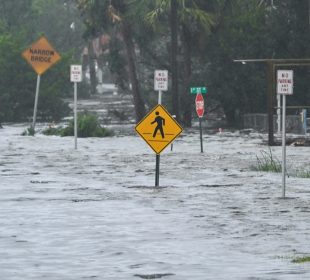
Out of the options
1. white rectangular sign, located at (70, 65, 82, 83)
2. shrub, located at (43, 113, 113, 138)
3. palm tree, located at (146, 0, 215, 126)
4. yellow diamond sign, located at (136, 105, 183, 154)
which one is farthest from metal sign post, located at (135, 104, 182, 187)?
palm tree, located at (146, 0, 215, 126)

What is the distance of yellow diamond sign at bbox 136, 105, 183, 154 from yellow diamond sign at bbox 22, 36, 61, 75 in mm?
27044

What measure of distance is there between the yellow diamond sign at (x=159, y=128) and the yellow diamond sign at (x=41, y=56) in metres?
27.0

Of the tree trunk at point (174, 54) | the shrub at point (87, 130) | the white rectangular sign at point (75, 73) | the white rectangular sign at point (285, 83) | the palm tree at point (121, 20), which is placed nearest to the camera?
the white rectangular sign at point (285, 83)

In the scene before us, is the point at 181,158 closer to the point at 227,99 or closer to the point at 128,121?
the point at 227,99

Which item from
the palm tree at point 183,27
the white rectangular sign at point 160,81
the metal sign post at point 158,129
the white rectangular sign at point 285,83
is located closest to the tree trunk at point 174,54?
the palm tree at point 183,27

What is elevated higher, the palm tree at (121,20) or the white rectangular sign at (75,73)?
the palm tree at (121,20)

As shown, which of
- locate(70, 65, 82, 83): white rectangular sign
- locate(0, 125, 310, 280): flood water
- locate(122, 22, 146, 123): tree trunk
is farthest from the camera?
locate(122, 22, 146, 123): tree trunk

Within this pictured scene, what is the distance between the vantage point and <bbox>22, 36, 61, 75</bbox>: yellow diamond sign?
51.9 meters

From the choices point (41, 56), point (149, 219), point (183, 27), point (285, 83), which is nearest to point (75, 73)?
point (41, 56)

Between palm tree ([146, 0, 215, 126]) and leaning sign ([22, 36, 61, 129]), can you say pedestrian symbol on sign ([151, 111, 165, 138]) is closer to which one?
leaning sign ([22, 36, 61, 129])

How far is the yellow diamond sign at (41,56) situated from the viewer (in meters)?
51.9

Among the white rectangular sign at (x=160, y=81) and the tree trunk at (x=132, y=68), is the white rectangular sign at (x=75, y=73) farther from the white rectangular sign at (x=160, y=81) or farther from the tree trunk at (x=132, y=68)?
the tree trunk at (x=132, y=68)

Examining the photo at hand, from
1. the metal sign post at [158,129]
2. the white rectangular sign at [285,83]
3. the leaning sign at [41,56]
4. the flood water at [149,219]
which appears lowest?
the flood water at [149,219]

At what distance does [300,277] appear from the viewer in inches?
500
